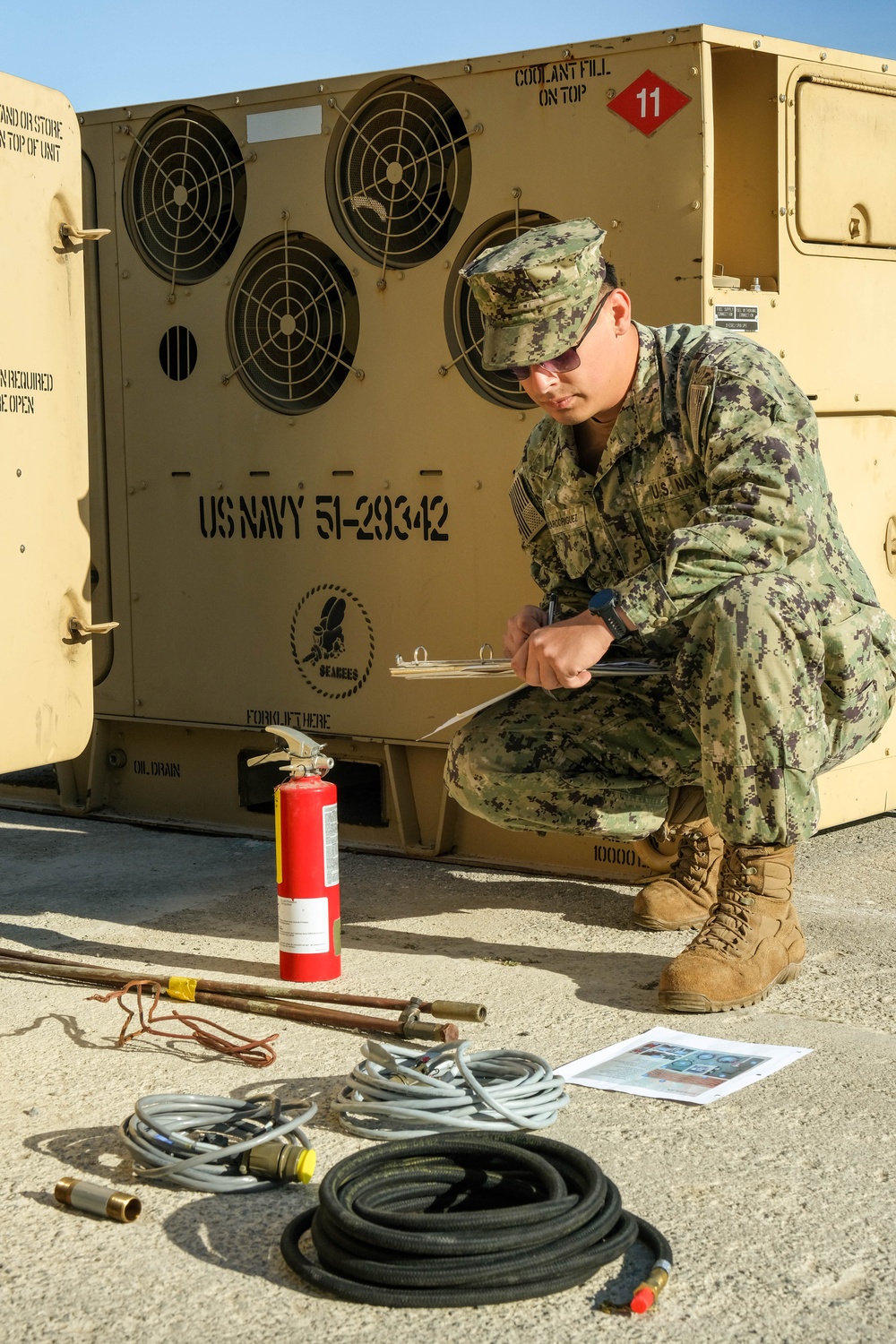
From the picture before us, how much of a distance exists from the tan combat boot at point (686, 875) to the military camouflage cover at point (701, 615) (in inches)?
5.3

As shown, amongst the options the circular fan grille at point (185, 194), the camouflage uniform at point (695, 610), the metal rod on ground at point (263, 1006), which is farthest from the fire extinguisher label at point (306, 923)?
the circular fan grille at point (185, 194)

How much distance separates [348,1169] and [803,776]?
1216 mm

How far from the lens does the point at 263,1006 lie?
287 cm

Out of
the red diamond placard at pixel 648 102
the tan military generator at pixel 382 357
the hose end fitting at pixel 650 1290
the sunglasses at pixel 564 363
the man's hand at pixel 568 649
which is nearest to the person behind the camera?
the hose end fitting at pixel 650 1290

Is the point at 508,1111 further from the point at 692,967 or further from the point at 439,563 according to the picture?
the point at 439,563

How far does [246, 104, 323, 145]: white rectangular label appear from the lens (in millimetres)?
4148

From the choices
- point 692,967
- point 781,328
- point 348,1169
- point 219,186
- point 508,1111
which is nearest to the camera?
point 348,1169

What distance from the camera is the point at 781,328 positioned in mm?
3781

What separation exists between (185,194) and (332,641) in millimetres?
1323

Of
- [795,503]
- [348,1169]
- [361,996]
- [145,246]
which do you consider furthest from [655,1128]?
[145,246]

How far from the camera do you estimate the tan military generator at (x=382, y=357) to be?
12.2 feet

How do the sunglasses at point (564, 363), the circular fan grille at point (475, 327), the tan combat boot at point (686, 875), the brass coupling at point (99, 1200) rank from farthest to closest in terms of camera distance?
1. the circular fan grille at point (475, 327)
2. the tan combat boot at point (686, 875)
3. the sunglasses at point (564, 363)
4. the brass coupling at point (99, 1200)

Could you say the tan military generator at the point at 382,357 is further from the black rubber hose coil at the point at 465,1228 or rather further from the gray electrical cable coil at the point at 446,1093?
the black rubber hose coil at the point at 465,1228

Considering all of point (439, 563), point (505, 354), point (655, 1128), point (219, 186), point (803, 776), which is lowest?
point (655, 1128)
